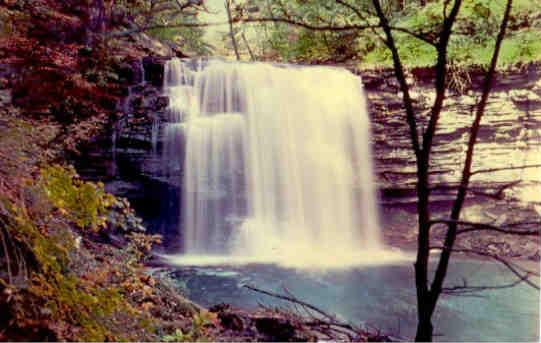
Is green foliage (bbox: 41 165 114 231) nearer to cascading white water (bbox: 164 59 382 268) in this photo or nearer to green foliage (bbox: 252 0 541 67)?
green foliage (bbox: 252 0 541 67)

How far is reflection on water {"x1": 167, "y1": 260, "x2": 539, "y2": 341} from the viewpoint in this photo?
3.27 metres

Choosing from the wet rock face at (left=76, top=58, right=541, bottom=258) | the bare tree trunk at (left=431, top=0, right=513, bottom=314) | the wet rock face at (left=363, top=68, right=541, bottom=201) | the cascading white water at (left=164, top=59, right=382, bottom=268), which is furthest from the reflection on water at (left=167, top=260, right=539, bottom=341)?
the bare tree trunk at (left=431, top=0, right=513, bottom=314)

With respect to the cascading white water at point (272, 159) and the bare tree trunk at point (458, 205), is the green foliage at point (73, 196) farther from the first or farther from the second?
the cascading white water at point (272, 159)

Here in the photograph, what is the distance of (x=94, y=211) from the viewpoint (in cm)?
178

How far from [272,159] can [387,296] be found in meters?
2.82

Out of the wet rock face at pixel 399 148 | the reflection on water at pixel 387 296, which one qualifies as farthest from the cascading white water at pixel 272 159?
the reflection on water at pixel 387 296

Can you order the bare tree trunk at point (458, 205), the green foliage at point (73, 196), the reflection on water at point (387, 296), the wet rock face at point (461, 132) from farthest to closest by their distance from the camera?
the wet rock face at point (461, 132), the reflection on water at point (387, 296), the green foliage at point (73, 196), the bare tree trunk at point (458, 205)

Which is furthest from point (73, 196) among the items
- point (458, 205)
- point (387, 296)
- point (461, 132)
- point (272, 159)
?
point (461, 132)

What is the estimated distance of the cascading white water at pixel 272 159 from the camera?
5828 mm

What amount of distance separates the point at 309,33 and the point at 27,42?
397 centimetres

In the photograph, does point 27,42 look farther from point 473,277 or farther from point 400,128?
point 400,128

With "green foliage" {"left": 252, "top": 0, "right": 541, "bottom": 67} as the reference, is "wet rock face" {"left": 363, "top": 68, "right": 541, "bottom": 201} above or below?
below

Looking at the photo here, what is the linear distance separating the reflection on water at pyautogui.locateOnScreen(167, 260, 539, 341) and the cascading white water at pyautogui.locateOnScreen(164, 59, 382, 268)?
94cm

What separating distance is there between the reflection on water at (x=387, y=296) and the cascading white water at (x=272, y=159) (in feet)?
3.09
